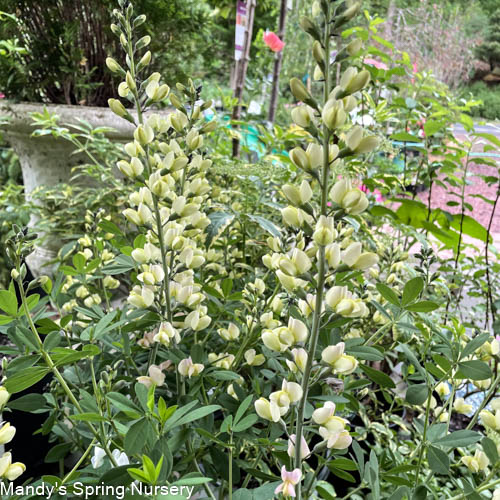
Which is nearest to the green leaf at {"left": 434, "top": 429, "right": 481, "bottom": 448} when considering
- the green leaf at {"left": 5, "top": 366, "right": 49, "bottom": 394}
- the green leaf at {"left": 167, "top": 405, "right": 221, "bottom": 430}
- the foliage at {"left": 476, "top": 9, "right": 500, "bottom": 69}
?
the green leaf at {"left": 167, "top": 405, "right": 221, "bottom": 430}

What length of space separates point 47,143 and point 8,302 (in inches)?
42.0

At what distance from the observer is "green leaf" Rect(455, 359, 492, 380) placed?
0.38 metres

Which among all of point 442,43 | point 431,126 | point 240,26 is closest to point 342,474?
point 431,126

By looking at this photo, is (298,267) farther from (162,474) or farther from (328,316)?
(162,474)

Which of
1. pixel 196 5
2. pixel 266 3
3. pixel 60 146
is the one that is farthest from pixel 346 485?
pixel 266 3

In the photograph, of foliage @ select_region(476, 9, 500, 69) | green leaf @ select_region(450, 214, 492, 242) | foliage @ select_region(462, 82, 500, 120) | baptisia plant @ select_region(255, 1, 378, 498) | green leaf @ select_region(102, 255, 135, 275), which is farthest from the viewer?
foliage @ select_region(476, 9, 500, 69)

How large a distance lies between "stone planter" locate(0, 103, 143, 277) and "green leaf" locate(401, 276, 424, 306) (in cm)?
102

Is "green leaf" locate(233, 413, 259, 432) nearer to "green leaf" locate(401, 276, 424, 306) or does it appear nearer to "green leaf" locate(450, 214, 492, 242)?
"green leaf" locate(401, 276, 424, 306)

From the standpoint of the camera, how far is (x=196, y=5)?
1.40 m

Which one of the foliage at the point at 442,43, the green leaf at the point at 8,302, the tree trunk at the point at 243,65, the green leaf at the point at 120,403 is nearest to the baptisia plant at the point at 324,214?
the green leaf at the point at 120,403

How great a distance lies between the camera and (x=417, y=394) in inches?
17.1

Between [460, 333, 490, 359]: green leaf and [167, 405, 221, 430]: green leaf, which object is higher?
[460, 333, 490, 359]: green leaf

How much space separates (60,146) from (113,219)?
446 mm

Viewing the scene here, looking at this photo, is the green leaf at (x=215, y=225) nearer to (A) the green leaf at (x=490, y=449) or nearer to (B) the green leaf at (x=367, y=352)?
(B) the green leaf at (x=367, y=352)
